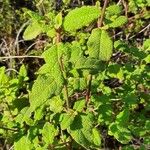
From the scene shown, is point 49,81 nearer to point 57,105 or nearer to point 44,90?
point 44,90

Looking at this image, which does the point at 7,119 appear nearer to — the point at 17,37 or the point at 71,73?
→ the point at 71,73

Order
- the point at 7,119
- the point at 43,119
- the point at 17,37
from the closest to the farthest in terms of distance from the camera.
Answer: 1. the point at 43,119
2. the point at 7,119
3. the point at 17,37

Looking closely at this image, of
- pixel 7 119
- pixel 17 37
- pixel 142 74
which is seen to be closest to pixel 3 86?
pixel 7 119

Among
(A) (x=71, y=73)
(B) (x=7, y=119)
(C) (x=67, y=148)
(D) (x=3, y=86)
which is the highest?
(A) (x=71, y=73)

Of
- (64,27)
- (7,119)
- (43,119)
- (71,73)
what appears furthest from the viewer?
(7,119)

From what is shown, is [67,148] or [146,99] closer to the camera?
[67,148]

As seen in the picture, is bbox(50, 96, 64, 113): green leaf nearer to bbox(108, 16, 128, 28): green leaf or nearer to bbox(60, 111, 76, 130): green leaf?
bbox(60, 111, 76, 130): green leaf
